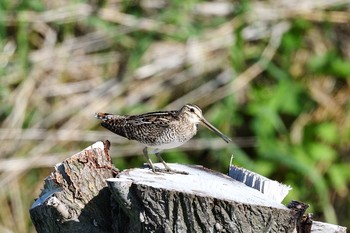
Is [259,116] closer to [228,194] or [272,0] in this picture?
[272,0]

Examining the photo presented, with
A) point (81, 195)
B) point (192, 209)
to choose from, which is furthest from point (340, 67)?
point (192, 209)

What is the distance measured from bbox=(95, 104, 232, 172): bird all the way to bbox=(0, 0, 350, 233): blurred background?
8.60ft

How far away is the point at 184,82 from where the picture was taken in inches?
290

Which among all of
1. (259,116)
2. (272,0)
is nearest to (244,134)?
(259,116)

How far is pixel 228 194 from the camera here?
138 inches

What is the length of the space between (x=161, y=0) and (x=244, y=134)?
3.95ft

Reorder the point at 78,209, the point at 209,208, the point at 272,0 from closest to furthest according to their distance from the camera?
1. the point at 209,208
2. the point at 78,209
3. the point at 272,0

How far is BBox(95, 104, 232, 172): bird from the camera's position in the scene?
4119 mm

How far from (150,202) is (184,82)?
397cm

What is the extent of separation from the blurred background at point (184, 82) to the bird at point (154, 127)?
262cm

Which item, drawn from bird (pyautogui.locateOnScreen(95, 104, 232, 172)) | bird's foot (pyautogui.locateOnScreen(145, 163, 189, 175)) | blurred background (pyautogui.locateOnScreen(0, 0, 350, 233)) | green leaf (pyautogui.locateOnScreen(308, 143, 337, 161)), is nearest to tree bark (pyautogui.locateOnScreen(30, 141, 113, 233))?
bird's foot (pyautogui.locateOnScreen(145, 163, 189, 175))

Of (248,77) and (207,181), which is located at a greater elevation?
(248,77)

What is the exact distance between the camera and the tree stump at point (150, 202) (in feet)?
11.2

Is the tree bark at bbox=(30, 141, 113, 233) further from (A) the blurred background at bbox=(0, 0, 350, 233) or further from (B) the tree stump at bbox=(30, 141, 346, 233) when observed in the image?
(A) the blurred background at bbox=(0, 0, 350, 233)
